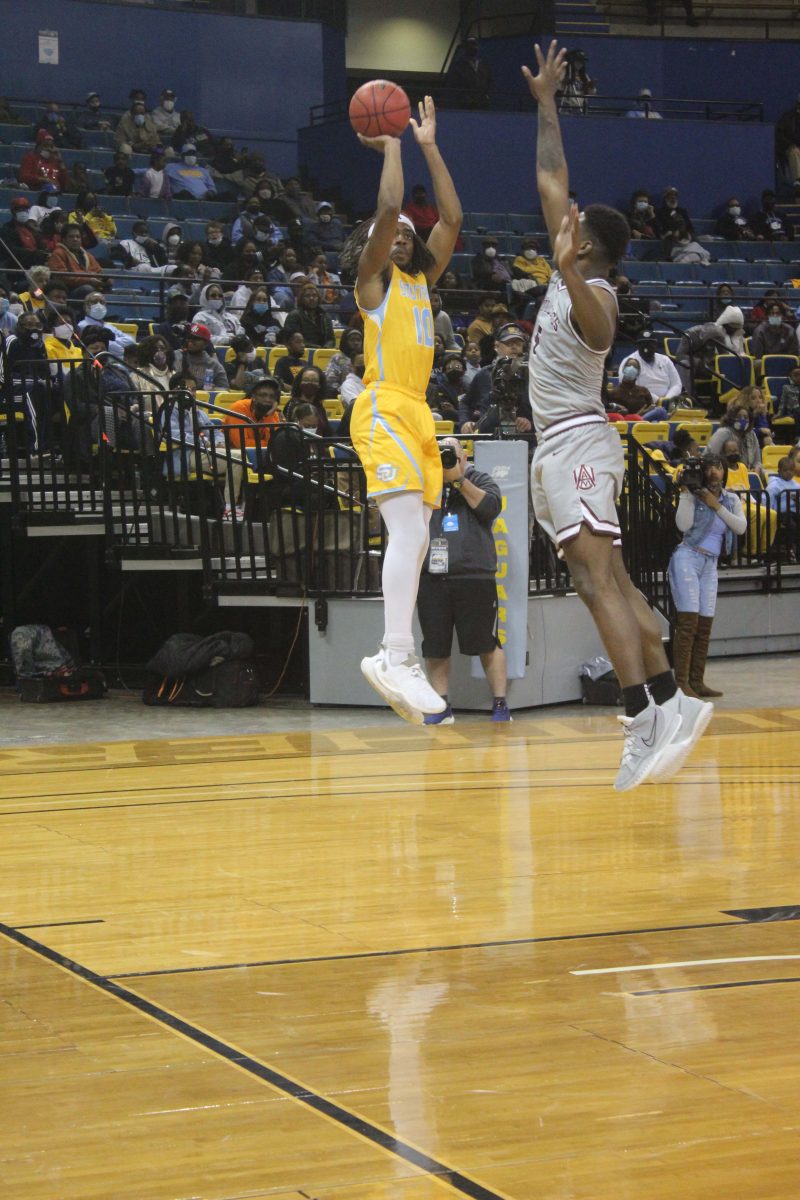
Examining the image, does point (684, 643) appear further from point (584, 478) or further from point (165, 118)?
point (165, 118)

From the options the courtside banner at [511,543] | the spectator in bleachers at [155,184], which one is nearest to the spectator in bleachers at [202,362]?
the courtside banner at [511,543]

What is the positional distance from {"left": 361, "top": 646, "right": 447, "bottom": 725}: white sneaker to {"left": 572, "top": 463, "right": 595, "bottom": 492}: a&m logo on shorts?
2.95 feet

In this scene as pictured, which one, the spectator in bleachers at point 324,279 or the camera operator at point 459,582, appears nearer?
the camera operator at point 459,582

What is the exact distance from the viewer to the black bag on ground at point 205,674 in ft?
38.1

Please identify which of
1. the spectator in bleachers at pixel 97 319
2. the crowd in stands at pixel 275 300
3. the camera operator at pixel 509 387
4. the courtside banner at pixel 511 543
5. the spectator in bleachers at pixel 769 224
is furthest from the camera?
the spectator in bleachers at pixel 769 224

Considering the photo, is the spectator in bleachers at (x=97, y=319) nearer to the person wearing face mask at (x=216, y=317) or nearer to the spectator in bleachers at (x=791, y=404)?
the person wearing face mask at (x=216, y=317)

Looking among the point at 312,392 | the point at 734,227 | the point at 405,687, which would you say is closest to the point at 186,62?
the point at 734,227

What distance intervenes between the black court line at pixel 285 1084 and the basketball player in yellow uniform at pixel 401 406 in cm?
195

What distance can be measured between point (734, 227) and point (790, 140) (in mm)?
3479

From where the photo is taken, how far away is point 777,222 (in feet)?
81.7

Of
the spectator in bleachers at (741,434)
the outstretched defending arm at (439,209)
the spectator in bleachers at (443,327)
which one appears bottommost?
the spectator in bleachers at (741,434)

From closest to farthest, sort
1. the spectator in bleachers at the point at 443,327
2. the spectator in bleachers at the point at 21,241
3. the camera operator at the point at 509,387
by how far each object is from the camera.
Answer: the camera operator at the point at 509,387
the spectator in bleachers at the point at 21,241
the spectator in bleachers at the point at 443,327

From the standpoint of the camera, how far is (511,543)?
10.8 m

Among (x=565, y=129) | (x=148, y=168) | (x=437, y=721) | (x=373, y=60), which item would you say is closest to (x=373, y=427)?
(x=437, y=721)
